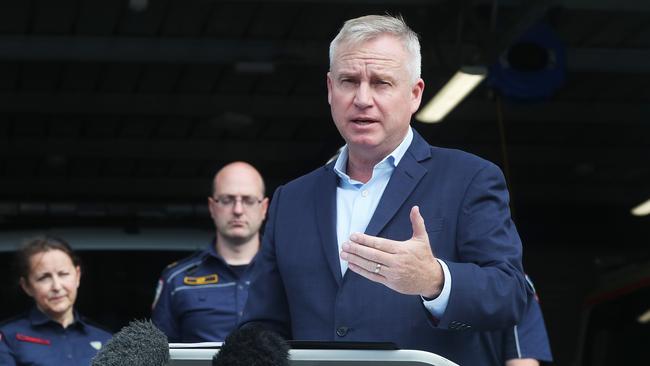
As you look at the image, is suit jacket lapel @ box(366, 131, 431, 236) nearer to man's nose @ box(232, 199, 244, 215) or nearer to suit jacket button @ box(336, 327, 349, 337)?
suit jacket button @ box(336, 327, 349, 337)

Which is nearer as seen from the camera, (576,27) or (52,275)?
(52,275)

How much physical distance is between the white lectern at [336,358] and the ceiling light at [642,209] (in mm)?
17559

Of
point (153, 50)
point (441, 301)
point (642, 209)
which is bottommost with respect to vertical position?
point (441, 301)

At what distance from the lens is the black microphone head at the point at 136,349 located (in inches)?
77.9

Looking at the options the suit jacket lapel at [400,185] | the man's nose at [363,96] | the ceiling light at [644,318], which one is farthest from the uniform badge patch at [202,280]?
the ceiling light at [644,318]

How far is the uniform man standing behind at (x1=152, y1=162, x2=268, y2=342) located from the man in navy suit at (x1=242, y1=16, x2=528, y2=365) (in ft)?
8.26

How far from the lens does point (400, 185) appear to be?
8.65ft

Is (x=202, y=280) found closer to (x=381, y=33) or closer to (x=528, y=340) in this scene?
(x=528, y=340)

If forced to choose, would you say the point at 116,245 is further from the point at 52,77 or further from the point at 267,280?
the point at 52,77

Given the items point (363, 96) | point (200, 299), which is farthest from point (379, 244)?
point (200, 299)

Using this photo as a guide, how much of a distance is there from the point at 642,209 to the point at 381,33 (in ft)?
56.7

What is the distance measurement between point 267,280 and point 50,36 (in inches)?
348

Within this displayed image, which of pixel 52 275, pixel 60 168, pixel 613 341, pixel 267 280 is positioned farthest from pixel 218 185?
pixel 60 168

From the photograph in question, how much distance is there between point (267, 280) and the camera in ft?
9.12
